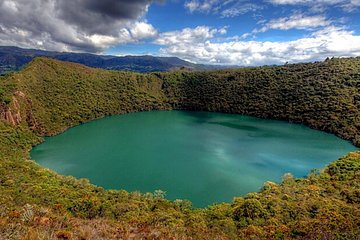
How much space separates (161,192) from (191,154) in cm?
2152

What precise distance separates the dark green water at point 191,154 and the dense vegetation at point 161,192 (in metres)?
4.94

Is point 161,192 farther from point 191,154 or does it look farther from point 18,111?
point 18,111

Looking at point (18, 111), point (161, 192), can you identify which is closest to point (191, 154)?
point (161, 192)

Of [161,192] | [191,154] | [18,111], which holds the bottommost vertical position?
[191,154]

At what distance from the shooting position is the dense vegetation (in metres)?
17.3

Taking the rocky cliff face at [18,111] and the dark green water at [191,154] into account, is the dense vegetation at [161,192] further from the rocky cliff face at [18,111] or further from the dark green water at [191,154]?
the dark green water at [191,154]

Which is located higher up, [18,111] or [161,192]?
[18,111]

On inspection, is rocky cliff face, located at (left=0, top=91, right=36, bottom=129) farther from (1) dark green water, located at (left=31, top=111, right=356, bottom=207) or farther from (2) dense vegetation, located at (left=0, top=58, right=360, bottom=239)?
(1) dark green water, located at (left=31, top=111, right=356, bottom=207)

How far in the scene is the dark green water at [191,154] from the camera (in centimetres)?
4441

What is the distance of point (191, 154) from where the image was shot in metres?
58.9

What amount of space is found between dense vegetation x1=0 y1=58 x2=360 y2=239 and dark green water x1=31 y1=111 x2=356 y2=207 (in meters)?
4.94

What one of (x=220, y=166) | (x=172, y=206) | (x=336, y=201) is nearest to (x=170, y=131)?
(x=220, y=166)

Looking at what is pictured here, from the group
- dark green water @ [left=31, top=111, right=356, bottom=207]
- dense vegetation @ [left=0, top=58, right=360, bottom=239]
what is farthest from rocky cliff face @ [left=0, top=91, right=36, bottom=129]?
dark green water @ [left=31, top=111, right=356, bottom=207]

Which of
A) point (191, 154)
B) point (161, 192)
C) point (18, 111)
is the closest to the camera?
point (161, 192)
